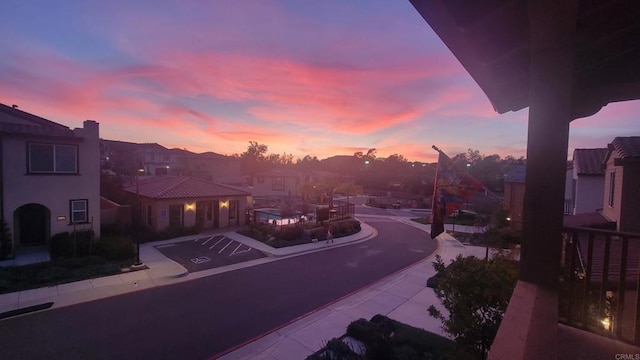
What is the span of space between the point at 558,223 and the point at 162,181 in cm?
2867

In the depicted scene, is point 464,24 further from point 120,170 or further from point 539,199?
point 120,170

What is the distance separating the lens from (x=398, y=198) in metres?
55.0

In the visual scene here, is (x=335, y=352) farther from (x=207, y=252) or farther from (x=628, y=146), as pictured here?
(x=207, y=252)

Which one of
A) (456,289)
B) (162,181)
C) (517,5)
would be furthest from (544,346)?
(162,181)

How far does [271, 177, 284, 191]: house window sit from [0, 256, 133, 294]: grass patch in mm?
32694

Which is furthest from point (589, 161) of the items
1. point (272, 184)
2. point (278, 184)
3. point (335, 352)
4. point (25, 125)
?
point (272, 184)

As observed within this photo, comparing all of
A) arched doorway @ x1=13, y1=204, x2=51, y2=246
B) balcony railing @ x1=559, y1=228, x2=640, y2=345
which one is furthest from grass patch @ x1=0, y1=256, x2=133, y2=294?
balcony railing @ x1=559, y1=228, x2=640, y2=345

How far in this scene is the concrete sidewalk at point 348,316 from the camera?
8.71m

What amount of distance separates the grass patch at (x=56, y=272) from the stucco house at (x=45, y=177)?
9.21ft

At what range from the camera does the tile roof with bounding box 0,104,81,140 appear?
1498 cm

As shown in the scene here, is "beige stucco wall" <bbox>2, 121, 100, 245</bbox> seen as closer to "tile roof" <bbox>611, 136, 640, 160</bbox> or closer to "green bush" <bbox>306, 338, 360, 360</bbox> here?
"green bush" <bbox>306, 338, 360, 360</bbox>

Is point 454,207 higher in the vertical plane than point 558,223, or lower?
lower

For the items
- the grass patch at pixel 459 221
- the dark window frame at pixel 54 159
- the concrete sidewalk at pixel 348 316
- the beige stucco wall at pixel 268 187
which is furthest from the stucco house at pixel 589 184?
the beige stucco wall at pixel 268 187

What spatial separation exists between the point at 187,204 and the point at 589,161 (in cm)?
2756
